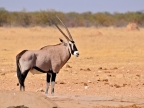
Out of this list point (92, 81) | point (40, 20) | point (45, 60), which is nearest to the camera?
point (45, 60)

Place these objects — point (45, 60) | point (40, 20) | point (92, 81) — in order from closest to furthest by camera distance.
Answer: point (45, 60), point (92, 81), point (40, 20)

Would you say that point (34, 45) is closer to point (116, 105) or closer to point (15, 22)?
point (116, 105)

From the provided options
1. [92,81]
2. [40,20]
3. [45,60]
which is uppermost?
[40,20]

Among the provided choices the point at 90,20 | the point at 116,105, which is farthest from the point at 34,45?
the point at 90,20

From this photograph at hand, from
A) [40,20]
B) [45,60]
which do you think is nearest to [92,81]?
[45,60]

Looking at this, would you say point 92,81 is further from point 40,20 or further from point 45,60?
point 40,20

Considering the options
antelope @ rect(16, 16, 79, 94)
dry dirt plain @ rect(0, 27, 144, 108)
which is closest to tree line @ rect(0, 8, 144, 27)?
dry dirt plain @ rect(0, 27, 144, 108)

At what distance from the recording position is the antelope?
12.1 meters

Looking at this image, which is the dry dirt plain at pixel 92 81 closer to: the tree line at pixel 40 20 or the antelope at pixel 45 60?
the antelope at pixel 45 60

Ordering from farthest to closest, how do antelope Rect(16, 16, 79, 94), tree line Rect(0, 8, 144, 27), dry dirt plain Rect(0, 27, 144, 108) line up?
tree line Rect(0, 8, 144, 27) < antelope Rect(16, 16, 79, 94) < dry dirt plain Rect(0, 27, 144, 108)

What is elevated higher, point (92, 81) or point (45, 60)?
point (45, 60)

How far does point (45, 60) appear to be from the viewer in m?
12.5

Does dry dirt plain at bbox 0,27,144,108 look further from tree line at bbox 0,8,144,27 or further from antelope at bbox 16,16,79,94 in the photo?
tree line at bbox 0,8,144,27

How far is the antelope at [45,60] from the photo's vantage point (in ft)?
39.8
